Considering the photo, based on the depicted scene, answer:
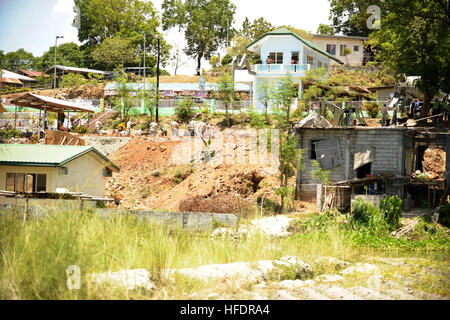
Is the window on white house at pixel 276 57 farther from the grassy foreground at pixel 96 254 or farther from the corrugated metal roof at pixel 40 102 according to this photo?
the grassy foreground at pixel 96 254

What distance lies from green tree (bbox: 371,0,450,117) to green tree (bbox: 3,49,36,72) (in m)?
60.3

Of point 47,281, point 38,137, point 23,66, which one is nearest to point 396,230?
point 47,281

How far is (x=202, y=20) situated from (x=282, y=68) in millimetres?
26196

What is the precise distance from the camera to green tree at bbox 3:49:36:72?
250 ft

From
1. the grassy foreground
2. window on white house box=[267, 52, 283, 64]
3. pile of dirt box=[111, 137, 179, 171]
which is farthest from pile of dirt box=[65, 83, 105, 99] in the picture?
the grassy foreground

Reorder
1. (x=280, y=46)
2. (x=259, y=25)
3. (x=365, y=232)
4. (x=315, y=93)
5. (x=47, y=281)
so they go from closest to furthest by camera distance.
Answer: (x=47, y=281) → (x=365, y=232) → (x=315, y=93) → (x=280, y=46) → (x=259, y=25)

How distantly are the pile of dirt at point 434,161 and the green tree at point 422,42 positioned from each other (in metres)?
2.47

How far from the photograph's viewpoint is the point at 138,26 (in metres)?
65.4

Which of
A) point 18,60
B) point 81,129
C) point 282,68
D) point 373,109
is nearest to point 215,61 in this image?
point 282,68

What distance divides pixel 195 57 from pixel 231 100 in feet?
97.5

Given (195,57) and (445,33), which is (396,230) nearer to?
(445,33)

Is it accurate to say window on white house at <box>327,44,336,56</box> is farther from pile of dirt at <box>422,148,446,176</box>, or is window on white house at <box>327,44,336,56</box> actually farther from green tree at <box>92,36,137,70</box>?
pile of dirt at <box>422,148,446,176</box>

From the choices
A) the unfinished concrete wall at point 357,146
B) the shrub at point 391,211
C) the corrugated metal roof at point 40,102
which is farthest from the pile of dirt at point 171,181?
the shrub at point 391,211

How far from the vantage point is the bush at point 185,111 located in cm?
4031
